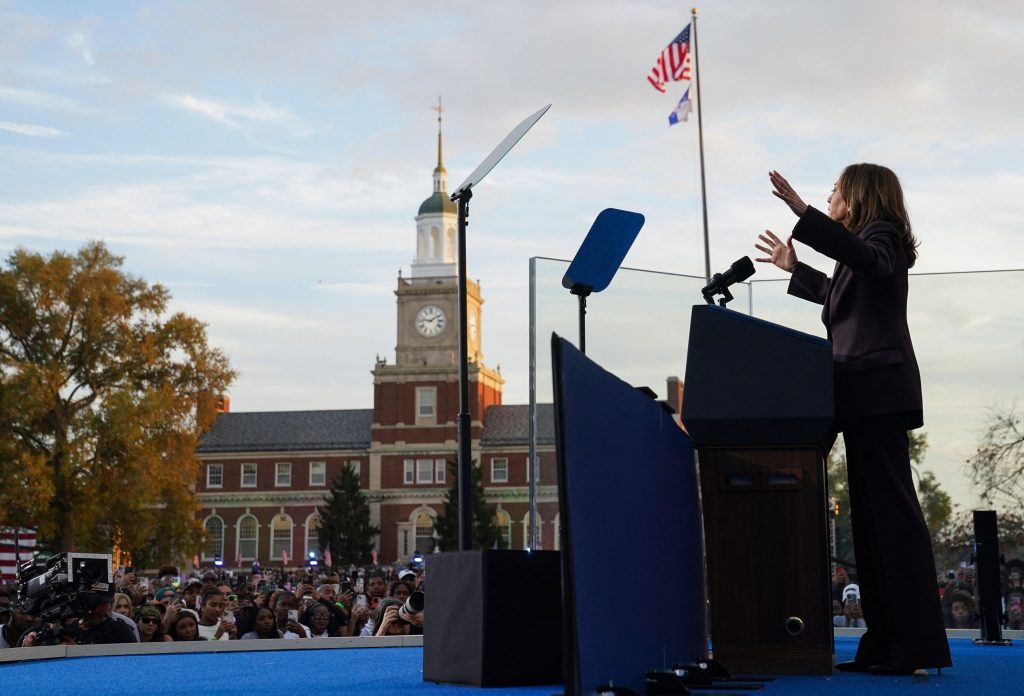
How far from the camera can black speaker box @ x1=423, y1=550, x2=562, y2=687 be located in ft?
13.0

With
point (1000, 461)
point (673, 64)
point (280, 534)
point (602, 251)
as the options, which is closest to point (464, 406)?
point (602, 251)

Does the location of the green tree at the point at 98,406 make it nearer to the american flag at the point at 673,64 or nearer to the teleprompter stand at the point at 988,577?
the american flag at the point at 673,64

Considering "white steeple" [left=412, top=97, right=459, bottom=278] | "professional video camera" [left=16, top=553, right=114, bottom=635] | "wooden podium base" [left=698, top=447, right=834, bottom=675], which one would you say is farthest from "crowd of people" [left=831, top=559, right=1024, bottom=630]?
"white steeple" [left=412, top=97, right=459, bottom=278]

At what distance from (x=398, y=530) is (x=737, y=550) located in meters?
83.8

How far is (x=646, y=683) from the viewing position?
335 centimetres

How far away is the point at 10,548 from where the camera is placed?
29.4 metres

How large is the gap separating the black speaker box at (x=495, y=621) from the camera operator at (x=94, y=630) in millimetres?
3530

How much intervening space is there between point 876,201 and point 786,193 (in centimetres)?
35

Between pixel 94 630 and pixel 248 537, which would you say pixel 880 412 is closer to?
pixel 94 630

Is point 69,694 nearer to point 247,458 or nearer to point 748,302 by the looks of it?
point 748,302

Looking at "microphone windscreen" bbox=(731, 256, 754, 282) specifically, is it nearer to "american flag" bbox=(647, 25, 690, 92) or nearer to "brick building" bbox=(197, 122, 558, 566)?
"american flag" bbox=(647, 25, 690, 92)

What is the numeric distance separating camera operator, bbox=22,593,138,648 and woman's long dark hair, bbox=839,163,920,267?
4804 millimetres

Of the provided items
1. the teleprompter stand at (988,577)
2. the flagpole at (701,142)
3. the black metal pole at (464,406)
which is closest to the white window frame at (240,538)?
the flagpole at (701,142)

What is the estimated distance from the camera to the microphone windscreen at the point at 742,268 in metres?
4.33
